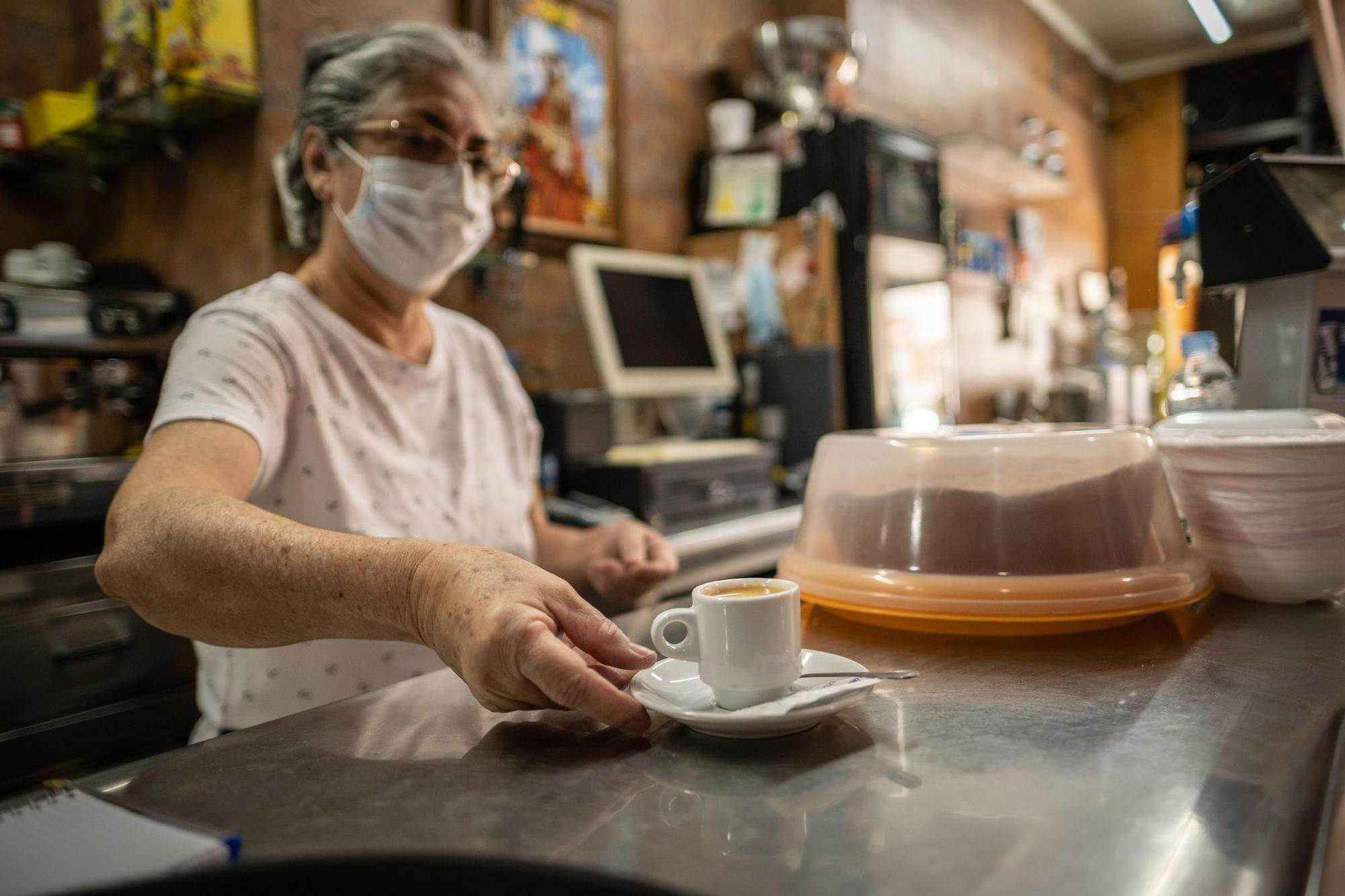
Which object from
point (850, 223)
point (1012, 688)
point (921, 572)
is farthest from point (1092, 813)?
point (850, 223)

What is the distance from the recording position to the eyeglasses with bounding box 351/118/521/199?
4.39ft

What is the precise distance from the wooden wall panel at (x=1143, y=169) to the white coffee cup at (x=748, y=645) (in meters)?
6.61

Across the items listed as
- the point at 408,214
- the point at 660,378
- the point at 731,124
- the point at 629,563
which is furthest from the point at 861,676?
the point at 731,124

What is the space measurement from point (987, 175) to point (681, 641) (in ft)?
13.8

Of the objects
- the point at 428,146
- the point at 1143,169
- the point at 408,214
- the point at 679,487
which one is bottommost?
the point at 679,487

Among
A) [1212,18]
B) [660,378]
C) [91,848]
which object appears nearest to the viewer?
[91,848]

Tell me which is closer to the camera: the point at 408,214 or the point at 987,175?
the point at 408,214

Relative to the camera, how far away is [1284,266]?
43.4 inches

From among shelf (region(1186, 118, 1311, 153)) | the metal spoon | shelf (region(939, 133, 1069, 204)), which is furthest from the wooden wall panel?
the metal spoon

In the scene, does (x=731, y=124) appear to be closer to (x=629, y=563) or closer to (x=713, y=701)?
(x=629, y=563)

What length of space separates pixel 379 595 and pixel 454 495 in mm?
725

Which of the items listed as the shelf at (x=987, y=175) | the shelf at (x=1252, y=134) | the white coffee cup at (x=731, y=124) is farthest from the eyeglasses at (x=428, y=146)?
the shelf at (x=1252, y=134)

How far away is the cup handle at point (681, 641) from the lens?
0.62m

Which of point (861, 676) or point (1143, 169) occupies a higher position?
point (1143, 169)
